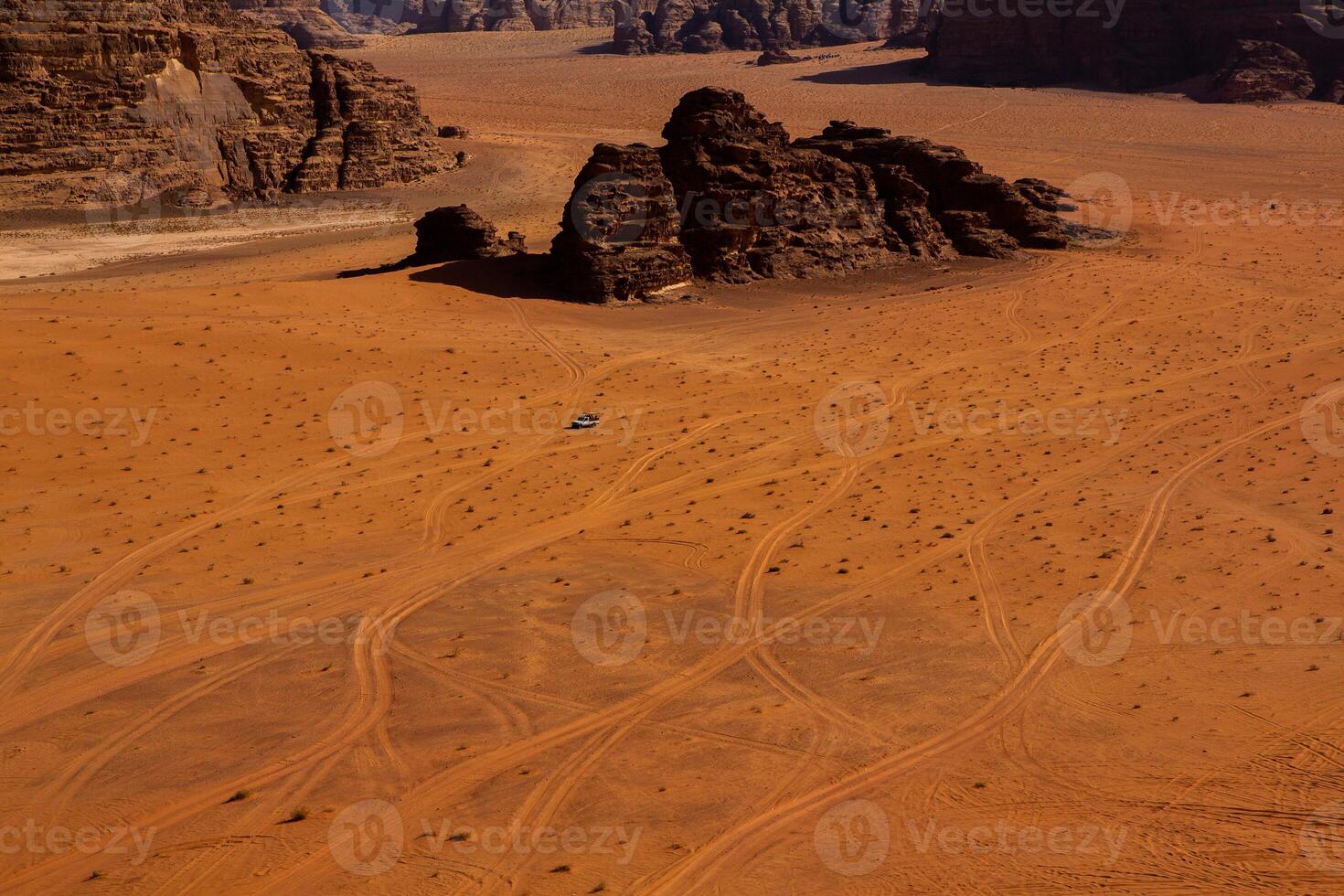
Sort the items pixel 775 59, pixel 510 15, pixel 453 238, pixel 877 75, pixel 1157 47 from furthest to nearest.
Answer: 1. pixel 510 15
2. pixel 775 59
3. pixel 877 75
4. pixel 1157 47
5. pixel 453 238

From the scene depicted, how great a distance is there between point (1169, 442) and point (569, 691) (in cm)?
1071

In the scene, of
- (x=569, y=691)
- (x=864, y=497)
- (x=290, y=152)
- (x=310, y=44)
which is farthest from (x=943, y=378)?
(x=310, y=44)
